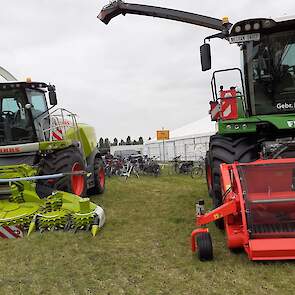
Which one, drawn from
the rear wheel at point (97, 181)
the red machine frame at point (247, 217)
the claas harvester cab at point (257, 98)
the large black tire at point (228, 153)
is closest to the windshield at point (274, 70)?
the claas harvester cab at point (257, 98)

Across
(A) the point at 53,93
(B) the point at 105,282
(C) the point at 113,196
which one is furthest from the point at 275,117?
(C) the point at 113,196

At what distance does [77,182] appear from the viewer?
7.54 metres

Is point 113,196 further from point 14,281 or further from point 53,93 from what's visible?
point 14,281

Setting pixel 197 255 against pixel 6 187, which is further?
pixel 6 187

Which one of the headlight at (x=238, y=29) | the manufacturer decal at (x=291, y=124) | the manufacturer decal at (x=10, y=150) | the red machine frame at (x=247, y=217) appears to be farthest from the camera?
the manufacturer decal at (x=10, y=150)

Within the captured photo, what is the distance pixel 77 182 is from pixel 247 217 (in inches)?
172

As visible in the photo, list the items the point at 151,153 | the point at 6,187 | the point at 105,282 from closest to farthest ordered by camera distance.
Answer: the point at 105,282 → the point at 6,187 → the point at 151,153

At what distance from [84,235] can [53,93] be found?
3.42 metres

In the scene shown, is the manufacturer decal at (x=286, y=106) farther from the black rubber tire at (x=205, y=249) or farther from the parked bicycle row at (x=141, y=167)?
the parked bicycle row at (x=141, y=167)

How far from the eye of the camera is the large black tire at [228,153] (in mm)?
5051

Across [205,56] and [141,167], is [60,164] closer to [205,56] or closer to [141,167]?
[205,56]

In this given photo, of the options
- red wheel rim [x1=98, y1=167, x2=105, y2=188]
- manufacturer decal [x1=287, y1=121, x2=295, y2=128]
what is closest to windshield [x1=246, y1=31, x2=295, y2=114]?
manufacturer decal [x1=287, y1=121, x2=295, y2=128]

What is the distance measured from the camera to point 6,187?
601 cm

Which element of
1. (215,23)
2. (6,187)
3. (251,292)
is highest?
(215,23)
